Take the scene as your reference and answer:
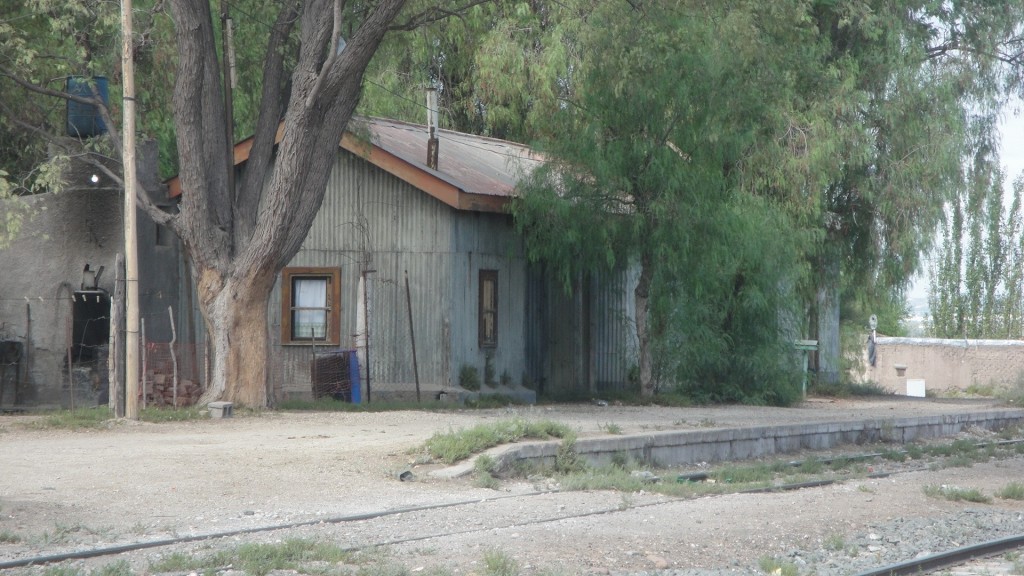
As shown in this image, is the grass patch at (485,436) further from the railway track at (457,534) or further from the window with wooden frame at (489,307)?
the window with wooden frame at (489,307)

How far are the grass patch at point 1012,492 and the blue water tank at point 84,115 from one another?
50.1ft

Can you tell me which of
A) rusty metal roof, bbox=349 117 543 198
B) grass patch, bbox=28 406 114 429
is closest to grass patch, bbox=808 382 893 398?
rusty metal roof, bbox=349 117 543 198

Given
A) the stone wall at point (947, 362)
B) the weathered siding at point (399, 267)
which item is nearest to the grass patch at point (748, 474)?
the weathered siding at point (399, 267)

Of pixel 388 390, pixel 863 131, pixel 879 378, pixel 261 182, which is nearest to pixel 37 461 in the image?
pixel 261 182

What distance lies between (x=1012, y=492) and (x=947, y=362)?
26045 millimetres

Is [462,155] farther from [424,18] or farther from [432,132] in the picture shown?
[424,18]

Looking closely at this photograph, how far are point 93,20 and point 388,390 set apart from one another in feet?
26.4

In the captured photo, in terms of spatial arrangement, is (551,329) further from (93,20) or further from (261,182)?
(93,20)

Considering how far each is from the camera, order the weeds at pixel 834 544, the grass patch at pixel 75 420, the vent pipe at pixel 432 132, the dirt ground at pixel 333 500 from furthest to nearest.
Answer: the vent pipe at pixel 432 132 < the grass patch at pixel 75 420 < the weeds at pixel 834 544 < the dirt ground at pixel 333 500

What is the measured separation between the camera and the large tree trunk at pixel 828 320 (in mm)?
27516

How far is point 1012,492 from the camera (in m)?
13.1

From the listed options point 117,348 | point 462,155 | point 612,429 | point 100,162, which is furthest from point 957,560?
point 462,155

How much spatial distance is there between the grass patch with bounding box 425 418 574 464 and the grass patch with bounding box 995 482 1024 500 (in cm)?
492

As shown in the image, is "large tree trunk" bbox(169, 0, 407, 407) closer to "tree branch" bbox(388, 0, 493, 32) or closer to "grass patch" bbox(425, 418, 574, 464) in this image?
"tree branch" bbox(388, 0, 493, 32)
